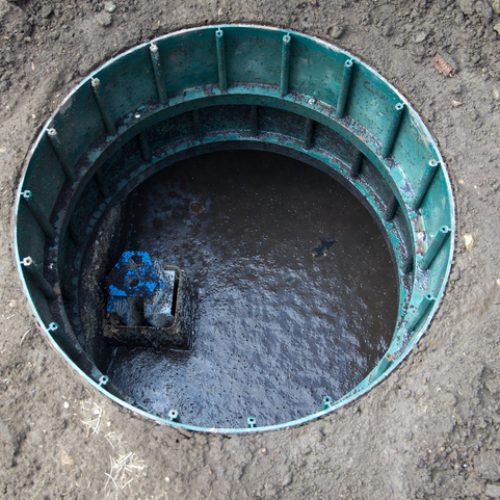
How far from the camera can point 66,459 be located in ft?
17.6

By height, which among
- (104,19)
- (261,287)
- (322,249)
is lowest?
(261,287)

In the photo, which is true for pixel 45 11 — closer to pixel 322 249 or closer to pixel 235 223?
pixel 235 223

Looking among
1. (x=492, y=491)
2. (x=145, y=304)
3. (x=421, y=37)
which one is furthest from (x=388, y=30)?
(x=492, y=491)

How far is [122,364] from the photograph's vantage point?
759cm

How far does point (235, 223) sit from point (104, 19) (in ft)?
9.73

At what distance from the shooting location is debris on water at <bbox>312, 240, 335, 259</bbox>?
810cm

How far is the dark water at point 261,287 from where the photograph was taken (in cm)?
741

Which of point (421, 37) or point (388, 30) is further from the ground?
point (388, 30)

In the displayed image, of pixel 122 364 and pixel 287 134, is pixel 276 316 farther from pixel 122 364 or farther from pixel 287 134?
pixel 287 134

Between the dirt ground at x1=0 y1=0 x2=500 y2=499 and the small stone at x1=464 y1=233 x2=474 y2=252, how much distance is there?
2cm

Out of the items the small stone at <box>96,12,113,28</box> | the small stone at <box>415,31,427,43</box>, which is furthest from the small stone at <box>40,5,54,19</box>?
the small stone at <box>415,31,427,43</box>

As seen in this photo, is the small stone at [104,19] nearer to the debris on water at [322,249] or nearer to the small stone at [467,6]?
the debris on water at [322,249]

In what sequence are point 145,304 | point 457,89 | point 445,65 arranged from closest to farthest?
point 457,89
point 445,65
point 145,304

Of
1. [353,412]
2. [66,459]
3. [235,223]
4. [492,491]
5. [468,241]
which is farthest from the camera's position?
[235,223]
